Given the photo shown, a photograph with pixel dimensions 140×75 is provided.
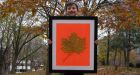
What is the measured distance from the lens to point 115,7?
54.9 ft

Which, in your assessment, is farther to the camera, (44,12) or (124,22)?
(44,12)

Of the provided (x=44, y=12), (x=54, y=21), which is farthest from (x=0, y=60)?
(x=54, y=21)

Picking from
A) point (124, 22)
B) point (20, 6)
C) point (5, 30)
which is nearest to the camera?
point (20, 6)

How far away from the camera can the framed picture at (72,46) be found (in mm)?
6414

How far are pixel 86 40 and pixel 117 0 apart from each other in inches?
425

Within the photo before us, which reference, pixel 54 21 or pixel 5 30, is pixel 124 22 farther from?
pixel 5 30

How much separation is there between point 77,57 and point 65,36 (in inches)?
15.7

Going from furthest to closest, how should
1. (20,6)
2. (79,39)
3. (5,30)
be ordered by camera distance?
(5,30) → (20,6) → (79,39)

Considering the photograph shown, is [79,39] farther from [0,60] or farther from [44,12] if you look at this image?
[0,60]

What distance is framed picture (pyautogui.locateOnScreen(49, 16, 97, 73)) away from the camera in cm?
641

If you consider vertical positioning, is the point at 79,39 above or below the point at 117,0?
below

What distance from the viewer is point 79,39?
A: 21.1 ft

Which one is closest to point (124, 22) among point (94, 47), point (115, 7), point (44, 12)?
point (115, 7)

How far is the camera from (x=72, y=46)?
6445 mm
